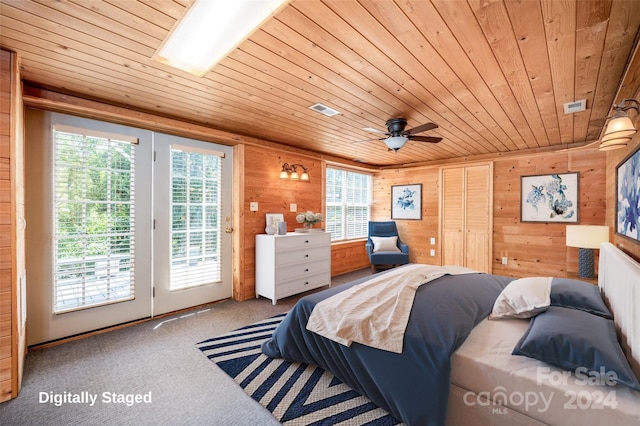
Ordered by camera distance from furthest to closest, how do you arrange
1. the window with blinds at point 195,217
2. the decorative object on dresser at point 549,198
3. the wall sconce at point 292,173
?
the wall sconce at point 292,173, the decorative object on dresser at point 549,198, the window with blinds at point 195,217

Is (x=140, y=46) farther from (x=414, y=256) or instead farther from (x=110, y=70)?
(x=414, y=256)

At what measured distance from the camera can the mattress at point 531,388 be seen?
44.9 inches

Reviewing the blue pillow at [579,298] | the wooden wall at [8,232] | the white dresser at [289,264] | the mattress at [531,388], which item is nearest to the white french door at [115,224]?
the white dresser at [289,264]

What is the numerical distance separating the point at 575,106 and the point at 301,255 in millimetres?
3394

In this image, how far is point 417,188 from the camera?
18.6 feet

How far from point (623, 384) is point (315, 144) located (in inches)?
153

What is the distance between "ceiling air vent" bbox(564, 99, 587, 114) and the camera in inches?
101

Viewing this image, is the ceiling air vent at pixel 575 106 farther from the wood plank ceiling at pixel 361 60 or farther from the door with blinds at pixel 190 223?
the door with blinds at pixel 190 223

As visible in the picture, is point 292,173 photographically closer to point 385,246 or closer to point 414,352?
point 385,246

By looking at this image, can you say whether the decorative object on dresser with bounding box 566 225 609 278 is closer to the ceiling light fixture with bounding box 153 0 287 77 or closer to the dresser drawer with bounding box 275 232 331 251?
the dresser drawer with bounding box 275 232 331 251

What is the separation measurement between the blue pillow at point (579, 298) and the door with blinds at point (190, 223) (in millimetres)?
3421

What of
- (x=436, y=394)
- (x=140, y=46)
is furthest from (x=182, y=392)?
(x=140, y=46)

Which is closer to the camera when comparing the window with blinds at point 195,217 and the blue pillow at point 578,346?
the blue pillow at point 578,346

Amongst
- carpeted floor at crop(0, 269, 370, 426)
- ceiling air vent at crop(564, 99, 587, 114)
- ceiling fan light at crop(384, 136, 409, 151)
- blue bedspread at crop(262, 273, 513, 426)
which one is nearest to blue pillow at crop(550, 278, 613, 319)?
blue bedspread at crop(262, 273, 513, 426)
